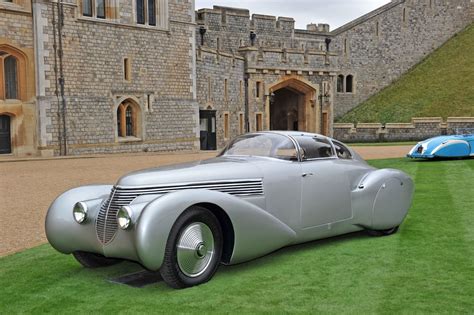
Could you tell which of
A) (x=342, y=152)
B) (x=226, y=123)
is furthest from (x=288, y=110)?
(x=342, y=152)

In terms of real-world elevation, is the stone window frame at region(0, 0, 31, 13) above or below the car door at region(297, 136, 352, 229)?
above

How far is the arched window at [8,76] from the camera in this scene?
68.9ft

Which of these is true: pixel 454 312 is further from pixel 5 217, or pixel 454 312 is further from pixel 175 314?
pixel 5 217

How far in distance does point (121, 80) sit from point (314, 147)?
61.6ft

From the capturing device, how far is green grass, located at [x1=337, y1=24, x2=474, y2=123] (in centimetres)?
3738

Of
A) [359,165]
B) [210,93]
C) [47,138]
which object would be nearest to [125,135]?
[47,138]

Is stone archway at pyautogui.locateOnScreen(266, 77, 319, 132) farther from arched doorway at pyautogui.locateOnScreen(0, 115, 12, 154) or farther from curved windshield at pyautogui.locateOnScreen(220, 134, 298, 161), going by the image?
curved windshield at pyautogui.locateOnScreen(220, 134, 298, 161)


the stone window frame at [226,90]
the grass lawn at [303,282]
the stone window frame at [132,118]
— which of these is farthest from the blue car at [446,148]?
the stone window frame at [226,90]

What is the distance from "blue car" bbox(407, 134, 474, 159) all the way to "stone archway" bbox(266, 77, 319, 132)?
15727 mm

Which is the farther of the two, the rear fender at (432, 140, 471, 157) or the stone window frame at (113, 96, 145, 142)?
the stone window frame at (113, 96, 145, 142)

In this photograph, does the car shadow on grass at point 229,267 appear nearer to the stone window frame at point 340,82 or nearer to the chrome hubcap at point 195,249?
the chrome hubcap at point 195,249

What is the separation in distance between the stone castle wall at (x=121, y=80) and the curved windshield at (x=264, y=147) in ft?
55.5

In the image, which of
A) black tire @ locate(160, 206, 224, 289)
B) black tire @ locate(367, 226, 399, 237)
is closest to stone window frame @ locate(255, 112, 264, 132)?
black tire @ locate(367, 226, 399, 237)

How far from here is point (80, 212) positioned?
16.7ft
